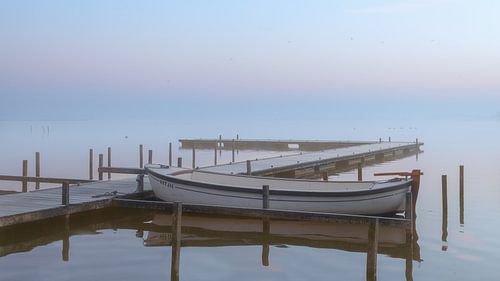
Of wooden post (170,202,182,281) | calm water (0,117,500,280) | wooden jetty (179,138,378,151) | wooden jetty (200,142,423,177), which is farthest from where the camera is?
wooden jetty (179,138,378,151)

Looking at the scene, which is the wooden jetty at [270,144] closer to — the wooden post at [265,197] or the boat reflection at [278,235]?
the boat reflection at [278,235]

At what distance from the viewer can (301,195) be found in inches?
639

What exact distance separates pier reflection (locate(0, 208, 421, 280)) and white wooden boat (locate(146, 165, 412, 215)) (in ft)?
2.38

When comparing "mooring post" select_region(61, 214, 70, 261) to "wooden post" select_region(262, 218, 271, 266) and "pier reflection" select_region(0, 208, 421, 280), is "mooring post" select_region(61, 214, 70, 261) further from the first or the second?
"wooden post" select_region(262, 218, 271, 266)

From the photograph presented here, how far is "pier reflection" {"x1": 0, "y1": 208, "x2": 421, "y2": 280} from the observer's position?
14.8 metres

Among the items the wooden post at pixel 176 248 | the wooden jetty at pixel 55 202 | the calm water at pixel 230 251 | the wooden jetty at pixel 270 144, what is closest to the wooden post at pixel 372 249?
the calm water at pixel 230 251

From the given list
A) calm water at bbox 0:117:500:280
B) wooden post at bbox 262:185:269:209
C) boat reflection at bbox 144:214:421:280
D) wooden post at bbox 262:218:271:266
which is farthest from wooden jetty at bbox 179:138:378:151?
wooden post at bbox 262:185:269:209

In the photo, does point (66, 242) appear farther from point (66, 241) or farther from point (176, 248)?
point (176, 248)

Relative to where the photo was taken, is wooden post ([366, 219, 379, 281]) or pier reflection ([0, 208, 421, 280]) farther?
pier reflection ([0, 208, 421, 280])

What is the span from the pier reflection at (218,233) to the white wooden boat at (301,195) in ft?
2.38

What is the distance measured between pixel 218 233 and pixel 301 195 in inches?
104

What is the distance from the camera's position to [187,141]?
63750 millimetres

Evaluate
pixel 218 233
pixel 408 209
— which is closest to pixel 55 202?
pixel 218 233

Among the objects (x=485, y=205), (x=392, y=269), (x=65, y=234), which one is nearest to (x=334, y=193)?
(x=392, y=269)
